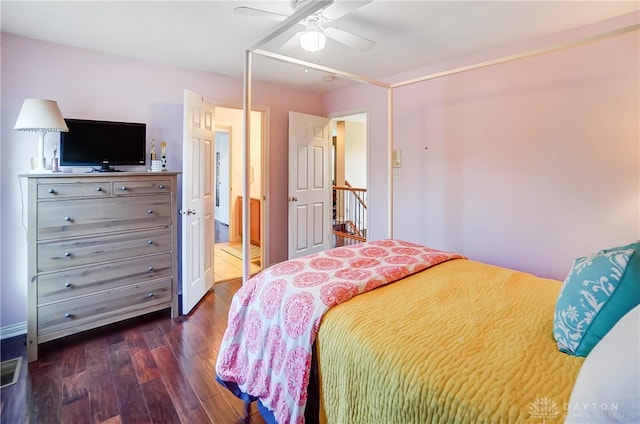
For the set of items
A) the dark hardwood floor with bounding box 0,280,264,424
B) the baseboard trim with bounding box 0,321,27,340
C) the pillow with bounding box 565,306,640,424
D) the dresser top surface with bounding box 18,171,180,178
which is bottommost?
the dark hardwood floor with bounding box 0,280,264,424

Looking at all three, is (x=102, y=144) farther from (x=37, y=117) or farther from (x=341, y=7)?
(x=341, y=7)

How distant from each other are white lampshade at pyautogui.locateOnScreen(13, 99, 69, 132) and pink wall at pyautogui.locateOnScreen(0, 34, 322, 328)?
1.34 feet

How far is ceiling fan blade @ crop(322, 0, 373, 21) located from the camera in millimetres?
1630

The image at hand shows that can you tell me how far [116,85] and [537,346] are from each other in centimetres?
349

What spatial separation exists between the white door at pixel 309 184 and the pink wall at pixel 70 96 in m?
0.88

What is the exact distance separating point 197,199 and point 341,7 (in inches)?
82.5

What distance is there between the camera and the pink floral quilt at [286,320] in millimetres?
1279

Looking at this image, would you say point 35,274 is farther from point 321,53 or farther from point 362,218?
point 362,218

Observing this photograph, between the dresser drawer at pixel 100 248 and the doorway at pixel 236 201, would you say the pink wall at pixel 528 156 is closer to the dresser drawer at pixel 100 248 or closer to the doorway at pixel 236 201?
the doorway at pixel 236 201

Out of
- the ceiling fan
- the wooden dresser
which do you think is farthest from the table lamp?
the ceiling fan

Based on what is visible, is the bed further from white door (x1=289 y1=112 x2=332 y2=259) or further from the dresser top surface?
white door (x1=289 y1=112 x2=332 y2=259)

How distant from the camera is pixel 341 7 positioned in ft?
5.70

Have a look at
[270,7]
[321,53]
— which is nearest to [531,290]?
[270,7]

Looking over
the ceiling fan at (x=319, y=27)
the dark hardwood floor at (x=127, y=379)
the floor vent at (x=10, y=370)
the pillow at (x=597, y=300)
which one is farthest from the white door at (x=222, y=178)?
the pillow at (x=597, y=300)
